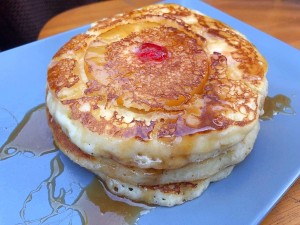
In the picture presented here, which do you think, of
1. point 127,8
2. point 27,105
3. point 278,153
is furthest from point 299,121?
point 127,8

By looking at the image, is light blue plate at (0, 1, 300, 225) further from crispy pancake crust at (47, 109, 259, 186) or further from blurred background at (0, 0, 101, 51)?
blurred background at (0, 0, 101, 51)

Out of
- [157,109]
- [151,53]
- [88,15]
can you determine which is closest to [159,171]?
[157,109]

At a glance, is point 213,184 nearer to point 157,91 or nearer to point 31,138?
point 157,91

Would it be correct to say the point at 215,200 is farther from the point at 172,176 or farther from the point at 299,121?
the point at 299,121

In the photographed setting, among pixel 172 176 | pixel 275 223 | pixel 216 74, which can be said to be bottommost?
pixel 275 223

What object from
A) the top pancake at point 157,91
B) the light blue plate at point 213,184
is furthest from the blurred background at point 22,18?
the top pancake at point 157,91
